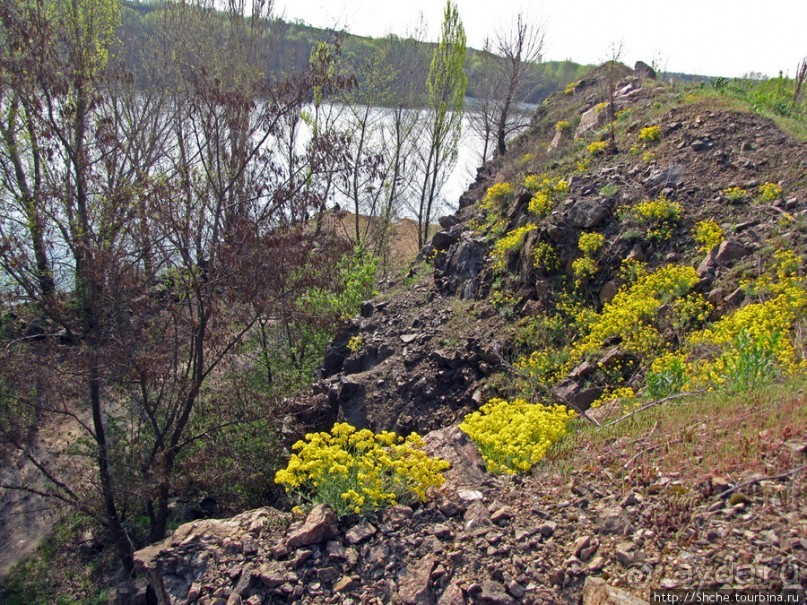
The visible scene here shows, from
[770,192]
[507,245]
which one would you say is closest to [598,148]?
[507,245]

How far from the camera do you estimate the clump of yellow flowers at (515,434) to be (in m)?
4.54

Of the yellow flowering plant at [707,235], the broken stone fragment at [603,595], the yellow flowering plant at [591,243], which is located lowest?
the broken stone fragment at [603,595]

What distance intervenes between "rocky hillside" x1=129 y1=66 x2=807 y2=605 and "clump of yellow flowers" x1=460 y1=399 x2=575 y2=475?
0.12 meters

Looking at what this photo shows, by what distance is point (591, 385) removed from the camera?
6.26 m

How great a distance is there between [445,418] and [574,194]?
4.11 m

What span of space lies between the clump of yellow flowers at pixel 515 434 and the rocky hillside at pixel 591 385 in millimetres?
117

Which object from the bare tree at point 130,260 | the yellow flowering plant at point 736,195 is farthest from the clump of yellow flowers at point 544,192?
the bare tree at point 130,260

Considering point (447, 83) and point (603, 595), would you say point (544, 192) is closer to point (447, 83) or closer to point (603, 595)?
point (603, 595)

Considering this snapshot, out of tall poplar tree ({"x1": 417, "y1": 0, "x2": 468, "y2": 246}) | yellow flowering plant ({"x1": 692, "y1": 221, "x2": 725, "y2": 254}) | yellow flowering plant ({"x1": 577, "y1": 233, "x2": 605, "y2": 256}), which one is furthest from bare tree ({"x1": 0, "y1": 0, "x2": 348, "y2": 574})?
tall poplar tree ({"x1": 417, "y1": 0, "x2": 468, "y2": 246})

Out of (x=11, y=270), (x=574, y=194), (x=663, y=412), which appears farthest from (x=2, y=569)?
(x=574, y=194)

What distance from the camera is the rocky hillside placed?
3.27 metres

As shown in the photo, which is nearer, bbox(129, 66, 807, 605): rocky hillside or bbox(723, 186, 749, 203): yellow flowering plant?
bbox(129, 66, 807, 605): rocky hillside

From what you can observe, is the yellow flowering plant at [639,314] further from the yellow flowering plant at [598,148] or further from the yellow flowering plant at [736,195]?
the yellow flowering plant at [598,148]

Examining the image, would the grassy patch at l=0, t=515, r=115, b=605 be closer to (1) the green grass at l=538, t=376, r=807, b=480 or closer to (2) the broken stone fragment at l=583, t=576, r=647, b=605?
(1) the green grass at l=538, t=376, r=807, b=480
